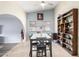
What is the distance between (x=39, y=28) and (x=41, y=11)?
2.18 ft

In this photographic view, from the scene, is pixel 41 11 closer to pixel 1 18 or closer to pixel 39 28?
pixel 39 28

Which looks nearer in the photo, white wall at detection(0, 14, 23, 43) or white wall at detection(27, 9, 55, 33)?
white wall at detection(27, 9, 55, 33)

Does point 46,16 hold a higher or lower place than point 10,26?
higher

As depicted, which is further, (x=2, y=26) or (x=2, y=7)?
(x=2, y=26)

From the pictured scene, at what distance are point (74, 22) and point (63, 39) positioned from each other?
1602 millimetres

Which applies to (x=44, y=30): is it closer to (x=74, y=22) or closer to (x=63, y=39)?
(x=63, y=39)

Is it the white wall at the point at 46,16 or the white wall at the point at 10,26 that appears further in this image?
the white wall at the point at 10,26

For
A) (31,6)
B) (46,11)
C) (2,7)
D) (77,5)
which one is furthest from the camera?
(46,11)

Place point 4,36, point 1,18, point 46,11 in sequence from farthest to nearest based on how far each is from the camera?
point 4,36, point 1,18, point 46,11

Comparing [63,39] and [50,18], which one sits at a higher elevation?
[50,18]

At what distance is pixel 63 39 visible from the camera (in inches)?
214

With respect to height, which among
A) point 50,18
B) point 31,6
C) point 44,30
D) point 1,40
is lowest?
point 1,40

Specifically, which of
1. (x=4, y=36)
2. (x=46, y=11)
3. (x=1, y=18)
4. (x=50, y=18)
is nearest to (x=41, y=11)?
(x=46, y=11)

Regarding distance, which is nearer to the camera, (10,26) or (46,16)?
(46,16)
